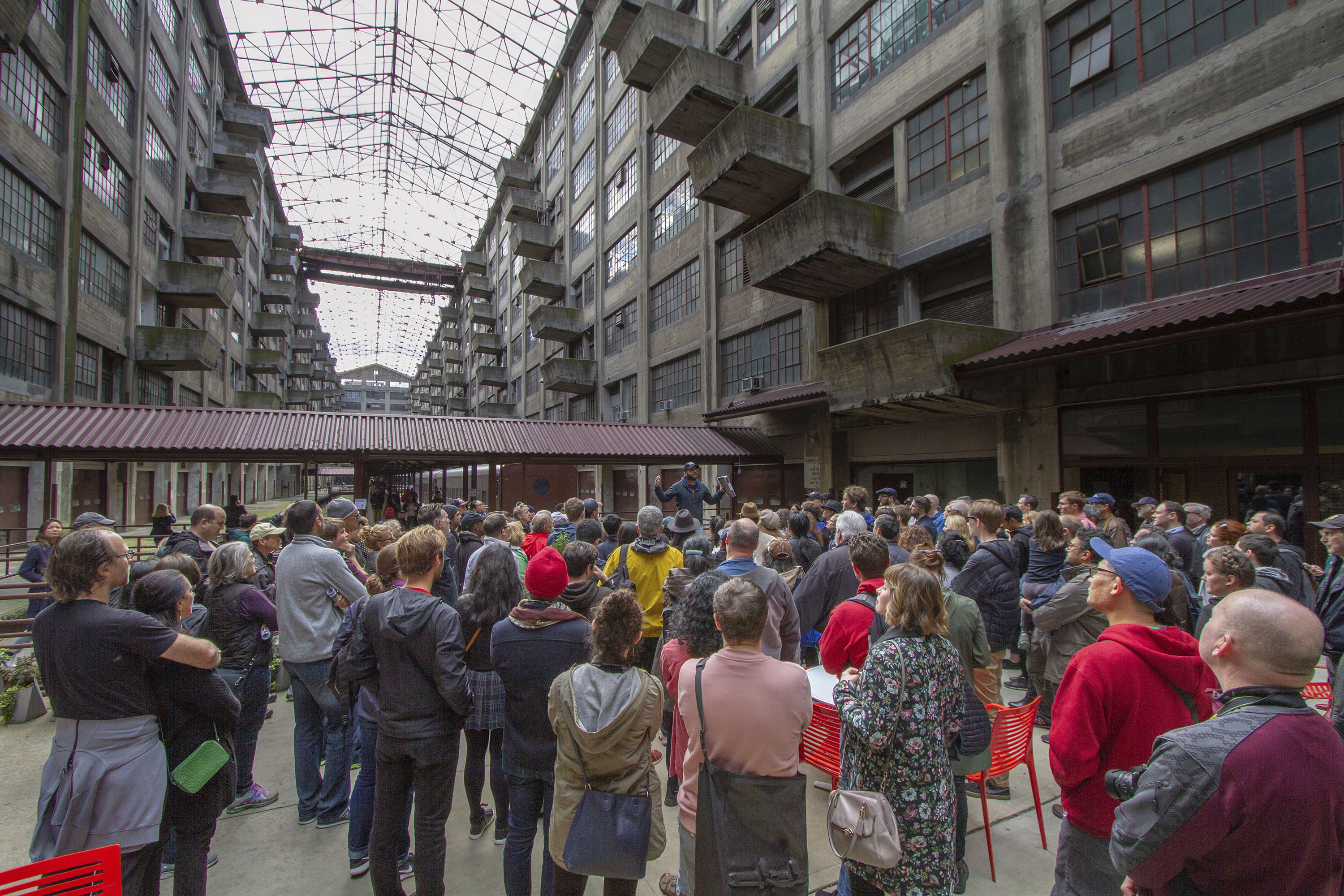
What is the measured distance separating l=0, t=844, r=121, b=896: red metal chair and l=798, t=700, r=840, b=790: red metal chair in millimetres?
3259

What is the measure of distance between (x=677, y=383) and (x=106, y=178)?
22.0 meters

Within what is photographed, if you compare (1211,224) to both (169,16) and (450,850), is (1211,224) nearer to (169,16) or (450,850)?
(450,850)

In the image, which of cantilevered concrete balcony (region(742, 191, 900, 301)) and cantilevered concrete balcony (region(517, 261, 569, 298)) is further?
cantilevered concrete balcony (region(517, 261, 569, 298))

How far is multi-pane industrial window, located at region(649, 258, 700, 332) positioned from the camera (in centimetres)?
2239

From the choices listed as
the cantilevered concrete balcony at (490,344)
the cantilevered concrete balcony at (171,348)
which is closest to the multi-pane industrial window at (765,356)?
the cantilevered concrete balcony at (171,348)

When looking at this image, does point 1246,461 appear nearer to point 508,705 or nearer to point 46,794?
point 508,705

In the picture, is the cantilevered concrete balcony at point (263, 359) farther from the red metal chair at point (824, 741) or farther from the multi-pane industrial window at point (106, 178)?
the red metal chair at point (824, 741)

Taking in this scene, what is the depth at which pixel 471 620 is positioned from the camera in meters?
3.58

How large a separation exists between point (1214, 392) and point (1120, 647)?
909 centimetres

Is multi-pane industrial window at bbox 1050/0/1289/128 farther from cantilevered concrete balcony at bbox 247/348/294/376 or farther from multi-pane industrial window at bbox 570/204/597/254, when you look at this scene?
cantilevered concrete balcony at bbox 247/348/294/376

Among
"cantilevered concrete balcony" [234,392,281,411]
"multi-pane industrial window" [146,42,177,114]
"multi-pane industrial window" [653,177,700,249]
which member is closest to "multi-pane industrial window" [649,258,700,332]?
"multi-pane industrial window" [653,177,700,249]

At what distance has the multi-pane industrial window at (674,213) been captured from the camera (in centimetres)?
2242

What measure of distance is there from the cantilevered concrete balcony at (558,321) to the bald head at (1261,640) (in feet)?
105

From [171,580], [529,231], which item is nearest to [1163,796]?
[171,580]
